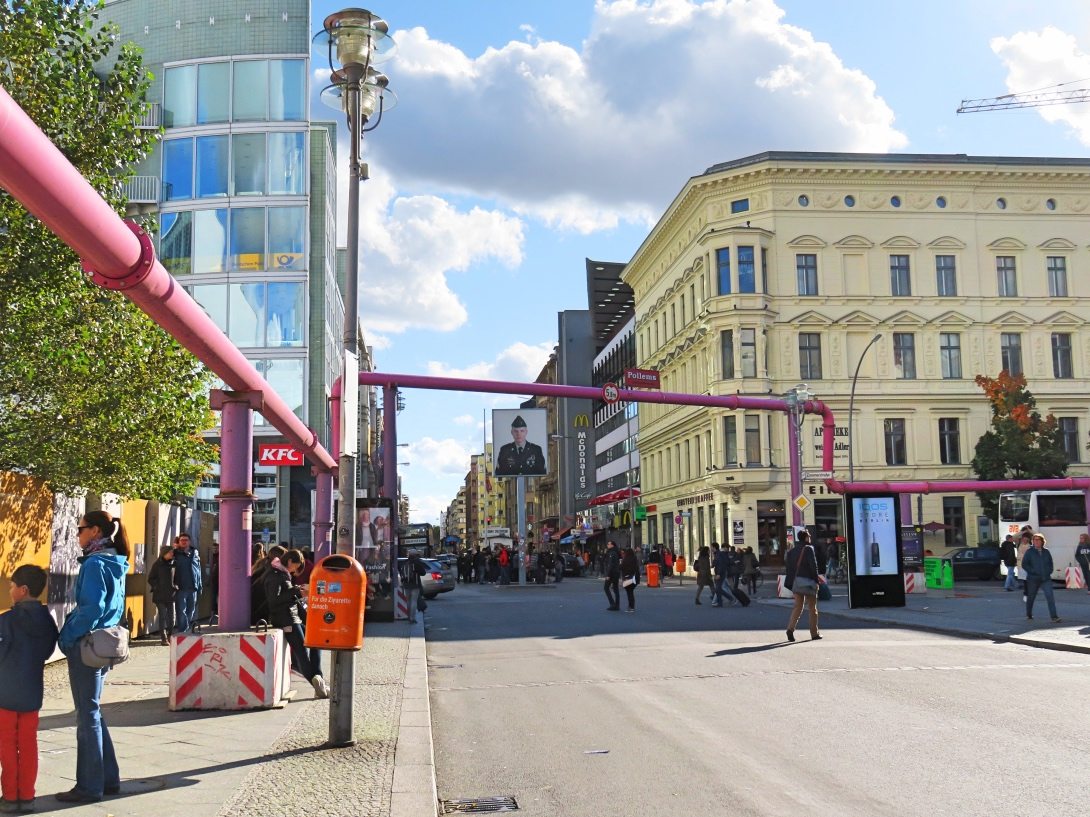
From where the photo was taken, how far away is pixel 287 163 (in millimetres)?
47312

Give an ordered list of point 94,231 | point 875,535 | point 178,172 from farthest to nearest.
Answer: point 178,172, point 875,535, point 94,231

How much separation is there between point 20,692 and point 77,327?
33.8ft

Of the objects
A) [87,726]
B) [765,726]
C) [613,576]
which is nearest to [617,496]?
[613,576]

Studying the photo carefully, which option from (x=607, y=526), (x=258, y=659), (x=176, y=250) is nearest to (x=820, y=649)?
(x=258, y=659)

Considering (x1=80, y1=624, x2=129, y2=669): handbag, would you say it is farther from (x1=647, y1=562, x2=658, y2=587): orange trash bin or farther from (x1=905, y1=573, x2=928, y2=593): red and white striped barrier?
(x1=647, y1=562, x2=658, y2=587): orange trash bin

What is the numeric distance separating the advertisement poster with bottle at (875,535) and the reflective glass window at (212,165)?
3096 cm

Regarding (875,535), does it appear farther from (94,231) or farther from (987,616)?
(94,231)

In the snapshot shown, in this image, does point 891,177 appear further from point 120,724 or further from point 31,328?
point 120,724

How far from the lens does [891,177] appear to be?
57250 millimetres

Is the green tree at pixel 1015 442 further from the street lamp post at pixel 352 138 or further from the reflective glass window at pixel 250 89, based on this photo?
the street lamp post at pixel 352 138

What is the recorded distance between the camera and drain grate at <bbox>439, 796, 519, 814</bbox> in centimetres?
753

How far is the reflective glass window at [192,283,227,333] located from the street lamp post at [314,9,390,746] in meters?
35.6

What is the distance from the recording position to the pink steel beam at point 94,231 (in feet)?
17.3

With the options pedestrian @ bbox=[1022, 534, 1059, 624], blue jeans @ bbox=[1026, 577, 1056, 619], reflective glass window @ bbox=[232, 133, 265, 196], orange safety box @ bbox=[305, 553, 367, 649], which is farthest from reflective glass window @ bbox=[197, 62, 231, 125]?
orange safety box @ bbox=[305, 553, 367, 649]
